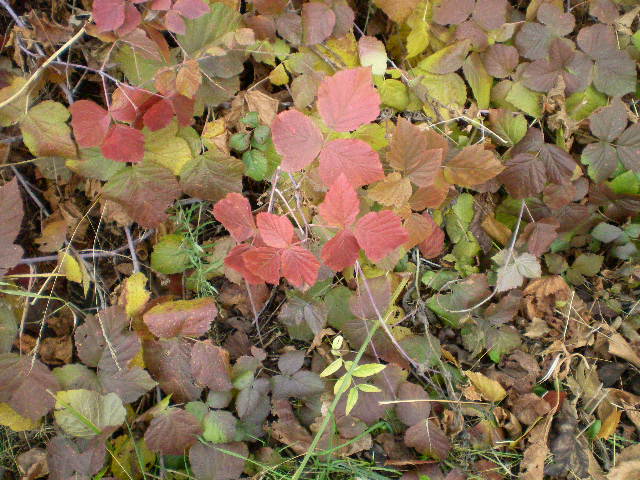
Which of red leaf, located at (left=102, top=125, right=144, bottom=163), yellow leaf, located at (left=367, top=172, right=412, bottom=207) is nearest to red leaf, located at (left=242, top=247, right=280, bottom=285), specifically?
yellow leaf, located at (left=367, top=172, right=412, bottom=207)

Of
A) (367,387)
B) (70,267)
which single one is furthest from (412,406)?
(70,267)

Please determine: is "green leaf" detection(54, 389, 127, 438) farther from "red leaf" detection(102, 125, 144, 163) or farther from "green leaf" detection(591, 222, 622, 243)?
"green leaf" detection(591, 222, 622, 243)

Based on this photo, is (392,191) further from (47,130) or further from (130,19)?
(47,130)

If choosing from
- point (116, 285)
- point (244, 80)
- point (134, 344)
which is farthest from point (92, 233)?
point (244, 80)

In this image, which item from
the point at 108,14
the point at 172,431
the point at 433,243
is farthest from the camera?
the point at 433,243

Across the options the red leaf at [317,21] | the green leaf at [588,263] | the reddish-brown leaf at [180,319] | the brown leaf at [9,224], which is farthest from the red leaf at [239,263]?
the green leaf at [588,263]

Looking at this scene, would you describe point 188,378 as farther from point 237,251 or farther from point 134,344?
point 237,251
